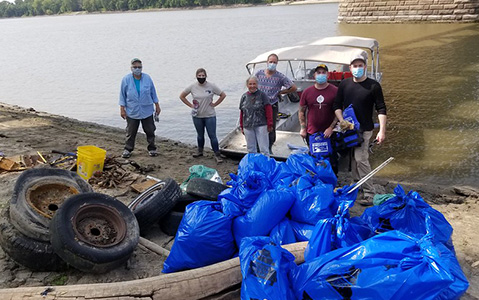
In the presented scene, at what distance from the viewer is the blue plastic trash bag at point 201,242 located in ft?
11.3

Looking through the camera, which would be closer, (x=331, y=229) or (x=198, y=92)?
(x=331, y=229)

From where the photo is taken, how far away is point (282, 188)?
394 cm

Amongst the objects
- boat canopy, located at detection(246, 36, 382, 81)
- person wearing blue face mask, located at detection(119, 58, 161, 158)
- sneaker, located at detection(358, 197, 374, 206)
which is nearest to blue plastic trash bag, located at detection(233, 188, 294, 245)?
sneaker, located at detection(358, 197, 374, 206)

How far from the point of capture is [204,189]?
175 inches

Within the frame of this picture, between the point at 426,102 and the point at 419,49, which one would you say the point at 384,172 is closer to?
the point at 426,102

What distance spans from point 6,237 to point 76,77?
64.5ft

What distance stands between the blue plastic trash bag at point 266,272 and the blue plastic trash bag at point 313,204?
3.37 feet

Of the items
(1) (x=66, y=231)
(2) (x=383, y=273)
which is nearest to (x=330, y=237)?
(2) (x=383, y=273)

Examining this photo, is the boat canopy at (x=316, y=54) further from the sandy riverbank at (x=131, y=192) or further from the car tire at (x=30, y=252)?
the car tire at (x=30, y=252)

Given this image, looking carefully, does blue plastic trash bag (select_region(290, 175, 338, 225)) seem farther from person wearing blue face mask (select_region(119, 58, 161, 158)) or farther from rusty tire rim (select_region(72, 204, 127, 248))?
person wearing blue face mask (select_region(119, 58, 161, 158))

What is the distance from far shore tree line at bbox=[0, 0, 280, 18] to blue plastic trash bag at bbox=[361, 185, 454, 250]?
72.5 meters

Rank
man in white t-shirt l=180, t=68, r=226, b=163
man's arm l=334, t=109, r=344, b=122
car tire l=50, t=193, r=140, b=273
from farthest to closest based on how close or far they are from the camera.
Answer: man in white t-shirt l=180, t=68, r=226, b=163 < man's arm l=334, t=109, r=344, b=122 < car tire l=50, t=193, r=140, b=273

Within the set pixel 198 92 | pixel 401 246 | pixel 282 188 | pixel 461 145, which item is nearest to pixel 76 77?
pixel 198 92

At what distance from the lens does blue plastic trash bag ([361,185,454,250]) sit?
11.6ft
